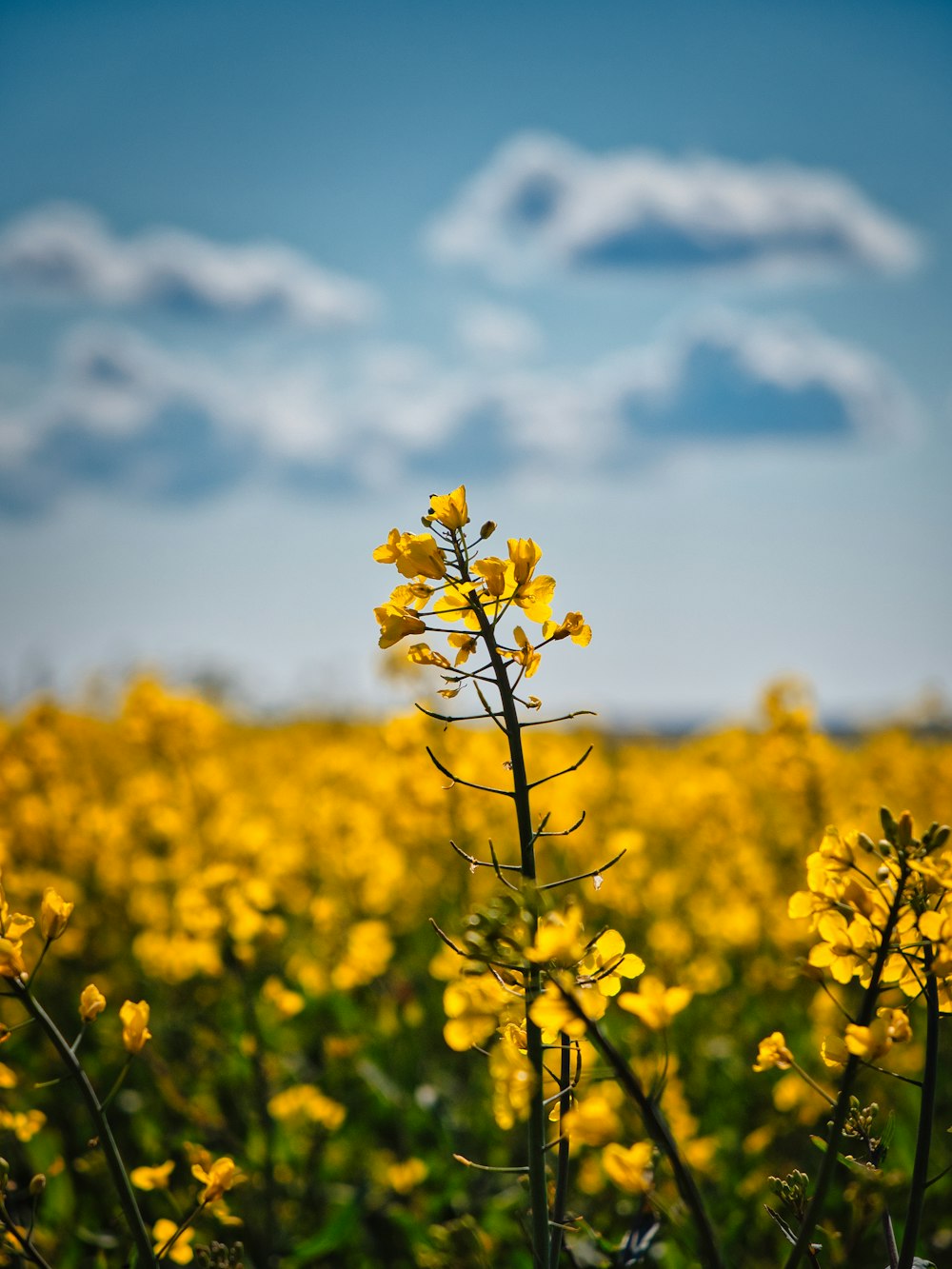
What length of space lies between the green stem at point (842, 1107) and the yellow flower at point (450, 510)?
2.49 ft

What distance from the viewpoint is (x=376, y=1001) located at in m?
4.48

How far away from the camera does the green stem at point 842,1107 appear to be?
114 cm

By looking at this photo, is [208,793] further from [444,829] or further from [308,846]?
[444,829]

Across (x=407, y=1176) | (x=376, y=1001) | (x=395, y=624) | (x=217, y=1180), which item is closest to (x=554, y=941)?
(x=395, y=624)

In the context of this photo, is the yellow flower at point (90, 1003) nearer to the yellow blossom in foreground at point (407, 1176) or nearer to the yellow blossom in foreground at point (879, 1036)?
the yellow blossom in foreground at point (879, 1036)

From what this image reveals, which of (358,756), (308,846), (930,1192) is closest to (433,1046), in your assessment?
Result: (308,846)

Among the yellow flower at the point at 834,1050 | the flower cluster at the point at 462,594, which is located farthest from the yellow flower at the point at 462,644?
the yellow flower at the point at 834,1050

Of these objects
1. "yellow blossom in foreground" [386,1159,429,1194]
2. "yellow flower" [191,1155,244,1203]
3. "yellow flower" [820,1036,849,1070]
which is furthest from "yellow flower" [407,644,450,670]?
"yellow blossom in foreground" [386,1159,429,1194]

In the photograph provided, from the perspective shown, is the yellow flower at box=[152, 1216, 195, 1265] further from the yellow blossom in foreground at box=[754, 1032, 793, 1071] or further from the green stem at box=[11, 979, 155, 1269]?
the yellow blossom in foreground at box=[754, 1032, 793, 1071]

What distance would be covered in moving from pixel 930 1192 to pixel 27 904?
429 cm

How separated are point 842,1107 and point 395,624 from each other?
0.84 m

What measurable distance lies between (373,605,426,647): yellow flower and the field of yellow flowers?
0.36 metres

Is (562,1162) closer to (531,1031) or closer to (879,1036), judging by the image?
(531,1031)

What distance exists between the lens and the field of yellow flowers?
261 centimetres
